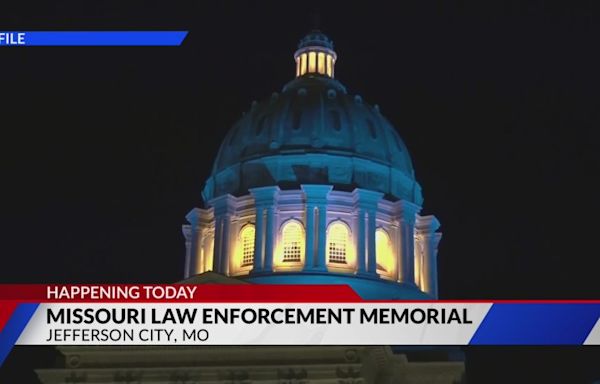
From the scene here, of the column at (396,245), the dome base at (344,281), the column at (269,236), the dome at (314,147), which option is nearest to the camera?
the dome base at (344,281)

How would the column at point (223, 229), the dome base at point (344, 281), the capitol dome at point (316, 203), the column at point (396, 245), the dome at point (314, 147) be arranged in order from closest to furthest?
the dome base at point (344, 281) < the capitol dome at point (316, 203) < the column at point (223, 229) < the column at point (396, 245) < the dome at point (314, 147)

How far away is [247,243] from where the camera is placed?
2119 inches

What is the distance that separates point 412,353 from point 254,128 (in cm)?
1608

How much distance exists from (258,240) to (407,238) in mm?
7297

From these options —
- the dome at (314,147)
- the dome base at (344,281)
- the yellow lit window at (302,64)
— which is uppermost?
the yellow lit window at (302,64)

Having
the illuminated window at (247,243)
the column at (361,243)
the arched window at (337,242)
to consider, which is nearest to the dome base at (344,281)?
the column at (361,243)

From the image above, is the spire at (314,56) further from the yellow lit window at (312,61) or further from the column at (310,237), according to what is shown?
the column at (310,237)

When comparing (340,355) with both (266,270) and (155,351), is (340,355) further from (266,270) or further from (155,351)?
(266,270)

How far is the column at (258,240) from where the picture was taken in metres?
51.3

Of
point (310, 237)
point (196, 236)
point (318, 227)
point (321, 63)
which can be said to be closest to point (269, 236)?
point (310, 237)

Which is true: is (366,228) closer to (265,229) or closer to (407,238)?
(407,238)

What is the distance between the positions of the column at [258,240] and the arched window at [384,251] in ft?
18.1

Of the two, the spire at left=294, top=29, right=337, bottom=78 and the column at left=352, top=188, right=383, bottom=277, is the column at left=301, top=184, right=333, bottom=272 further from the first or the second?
the spire at left=294, top=29, right=337, bottom=78

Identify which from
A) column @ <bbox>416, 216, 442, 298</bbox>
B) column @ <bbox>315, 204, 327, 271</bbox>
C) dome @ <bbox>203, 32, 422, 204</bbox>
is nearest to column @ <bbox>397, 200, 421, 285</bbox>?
dome @ <bbox>203, 32, 422, 204</bbox>
